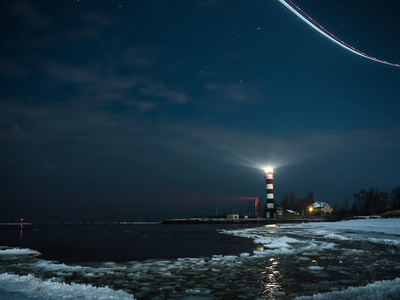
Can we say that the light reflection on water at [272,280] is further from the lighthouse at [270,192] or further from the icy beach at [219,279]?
the lighthouse at [270,192]

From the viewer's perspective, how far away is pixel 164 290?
21.7ft

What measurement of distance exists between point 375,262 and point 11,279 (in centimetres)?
1014

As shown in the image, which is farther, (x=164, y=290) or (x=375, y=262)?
(x=375, y=262)

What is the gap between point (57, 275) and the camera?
840 cm

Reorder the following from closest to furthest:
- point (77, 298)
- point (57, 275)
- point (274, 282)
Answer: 1. point (77, 298)
2. point (274, 282)
3. point (57, 275)

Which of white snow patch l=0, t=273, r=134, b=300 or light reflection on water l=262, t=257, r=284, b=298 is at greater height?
white snow patch l=0, t=273, r=134, b=300

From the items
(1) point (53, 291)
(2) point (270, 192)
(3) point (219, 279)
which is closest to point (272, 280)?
(3) point (219, 279)

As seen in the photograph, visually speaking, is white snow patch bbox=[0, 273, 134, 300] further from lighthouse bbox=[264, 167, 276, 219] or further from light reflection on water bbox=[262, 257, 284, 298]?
lighthouse bbox=[264, 167, 276, 219]

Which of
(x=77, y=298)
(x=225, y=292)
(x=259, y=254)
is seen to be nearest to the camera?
(x=77, y=298)

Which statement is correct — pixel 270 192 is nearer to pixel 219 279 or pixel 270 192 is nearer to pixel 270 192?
pixel 270 192

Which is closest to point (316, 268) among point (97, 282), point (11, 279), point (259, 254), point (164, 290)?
point (259, 254)

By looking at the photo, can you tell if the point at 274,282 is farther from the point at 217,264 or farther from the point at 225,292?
the point at 217,264

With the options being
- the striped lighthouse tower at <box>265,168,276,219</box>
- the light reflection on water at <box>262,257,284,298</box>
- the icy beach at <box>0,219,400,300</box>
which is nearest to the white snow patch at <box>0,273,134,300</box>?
the icy beach at <box>0,219,400,300</box>

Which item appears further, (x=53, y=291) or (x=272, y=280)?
(x=272, y=280)
